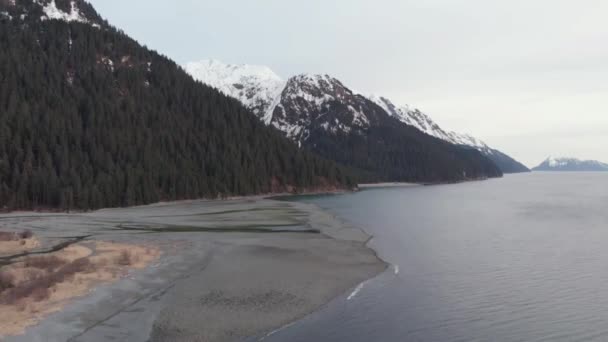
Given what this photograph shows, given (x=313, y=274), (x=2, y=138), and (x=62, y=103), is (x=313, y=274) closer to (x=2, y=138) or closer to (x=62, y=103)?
(x=2, y=138)

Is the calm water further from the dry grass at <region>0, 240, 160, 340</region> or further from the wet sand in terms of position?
the dry grass at <region>0, 240, 160, 340</region>

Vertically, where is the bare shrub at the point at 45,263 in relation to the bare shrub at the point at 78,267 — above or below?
above

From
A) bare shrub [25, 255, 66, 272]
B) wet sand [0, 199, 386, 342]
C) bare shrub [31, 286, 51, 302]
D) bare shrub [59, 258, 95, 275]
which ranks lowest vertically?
wet sand [0, 199, 386, 342]

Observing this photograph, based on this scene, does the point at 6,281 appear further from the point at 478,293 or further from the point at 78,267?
the point at 478,293

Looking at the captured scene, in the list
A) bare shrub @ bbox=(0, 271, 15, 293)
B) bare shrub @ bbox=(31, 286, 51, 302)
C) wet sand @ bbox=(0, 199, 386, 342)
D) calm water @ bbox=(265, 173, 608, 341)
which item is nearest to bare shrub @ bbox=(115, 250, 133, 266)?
wet sand @ bbox=(0, 199, 386, 342)

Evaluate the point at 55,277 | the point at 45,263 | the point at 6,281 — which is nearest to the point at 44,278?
the point at 55,277

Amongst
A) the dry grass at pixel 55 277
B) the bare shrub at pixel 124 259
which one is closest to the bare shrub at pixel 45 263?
the dry grass at pixel 55 277

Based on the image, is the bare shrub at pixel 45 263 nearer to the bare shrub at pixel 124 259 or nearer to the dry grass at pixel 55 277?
the dry grass at pixel 55 277
